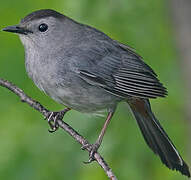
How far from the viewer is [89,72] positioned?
5629mm

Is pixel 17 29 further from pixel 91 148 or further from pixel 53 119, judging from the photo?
pixel 91 148

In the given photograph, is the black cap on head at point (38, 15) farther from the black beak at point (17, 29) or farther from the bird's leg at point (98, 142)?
the bird's leg at point (98, 142)

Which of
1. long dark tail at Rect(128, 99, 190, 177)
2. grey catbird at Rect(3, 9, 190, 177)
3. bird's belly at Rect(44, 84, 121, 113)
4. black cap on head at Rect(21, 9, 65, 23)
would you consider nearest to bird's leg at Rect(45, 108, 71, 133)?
grey catbird at Rect(3, 9, 190, 177)

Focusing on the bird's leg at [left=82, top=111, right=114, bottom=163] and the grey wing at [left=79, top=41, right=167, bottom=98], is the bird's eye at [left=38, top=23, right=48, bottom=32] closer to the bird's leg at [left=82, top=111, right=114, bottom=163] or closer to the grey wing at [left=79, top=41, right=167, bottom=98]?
the grey wing at [left=79, top=41, right=167, bottom=98]

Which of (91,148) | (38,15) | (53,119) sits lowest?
(91,148)

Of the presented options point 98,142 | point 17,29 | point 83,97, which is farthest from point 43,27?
point 98,142

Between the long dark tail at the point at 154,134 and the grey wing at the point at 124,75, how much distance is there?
251 mm

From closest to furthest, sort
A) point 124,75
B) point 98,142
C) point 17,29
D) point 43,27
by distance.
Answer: point 17,29, point 98,142, point 43,27, point 124,75

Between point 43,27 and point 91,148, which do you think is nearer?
point 91,148

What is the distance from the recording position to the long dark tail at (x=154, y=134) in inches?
225

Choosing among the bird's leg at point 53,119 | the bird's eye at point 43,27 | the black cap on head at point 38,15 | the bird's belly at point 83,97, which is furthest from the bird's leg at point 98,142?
the black cap on head at point 38,15

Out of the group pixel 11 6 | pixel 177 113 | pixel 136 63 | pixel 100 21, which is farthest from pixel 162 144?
pixel 11 6

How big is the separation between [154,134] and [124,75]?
73 centimetres

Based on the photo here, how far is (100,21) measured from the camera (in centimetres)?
605
